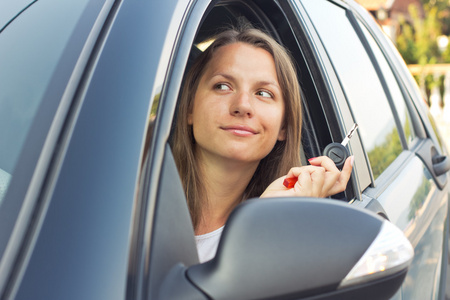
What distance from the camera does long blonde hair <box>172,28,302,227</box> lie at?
1875 millimetres

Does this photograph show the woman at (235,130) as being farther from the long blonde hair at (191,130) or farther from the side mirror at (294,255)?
the side mirror at (294,255)

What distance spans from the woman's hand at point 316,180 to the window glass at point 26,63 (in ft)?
2.20

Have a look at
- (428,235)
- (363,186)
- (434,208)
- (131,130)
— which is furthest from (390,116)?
(131,130)

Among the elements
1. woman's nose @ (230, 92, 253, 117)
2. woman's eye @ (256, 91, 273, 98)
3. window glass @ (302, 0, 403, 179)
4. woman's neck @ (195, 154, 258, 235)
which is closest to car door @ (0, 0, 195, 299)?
woman's nose @ (230, 92, 253, 117)

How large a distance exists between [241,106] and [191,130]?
388mm

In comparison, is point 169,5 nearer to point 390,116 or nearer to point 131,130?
point 131,130

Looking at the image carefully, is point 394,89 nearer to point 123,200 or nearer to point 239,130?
point 239,130

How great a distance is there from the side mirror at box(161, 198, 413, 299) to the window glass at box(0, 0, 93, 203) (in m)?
0.41

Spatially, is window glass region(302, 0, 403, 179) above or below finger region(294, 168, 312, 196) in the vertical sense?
above

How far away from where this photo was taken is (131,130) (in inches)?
38.4

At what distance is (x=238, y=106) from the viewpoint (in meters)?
1.66

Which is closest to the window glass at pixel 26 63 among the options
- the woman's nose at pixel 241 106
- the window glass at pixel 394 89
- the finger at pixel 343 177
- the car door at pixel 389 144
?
the woman's nose at pixel 241 106

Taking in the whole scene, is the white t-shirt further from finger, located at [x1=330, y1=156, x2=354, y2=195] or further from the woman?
finger, located at [x1=330, y1=156, x2=354, y2=195]

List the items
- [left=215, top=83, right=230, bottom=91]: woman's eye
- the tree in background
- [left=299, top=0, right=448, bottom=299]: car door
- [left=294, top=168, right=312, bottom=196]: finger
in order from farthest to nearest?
the tree in background, [left=299, top=0, right=448, bottom=299]: car door, [left=215, top=83, right=230, bottom=91]: woman's eye, [left=294, top=168, right=312, bottom=196]: finger
